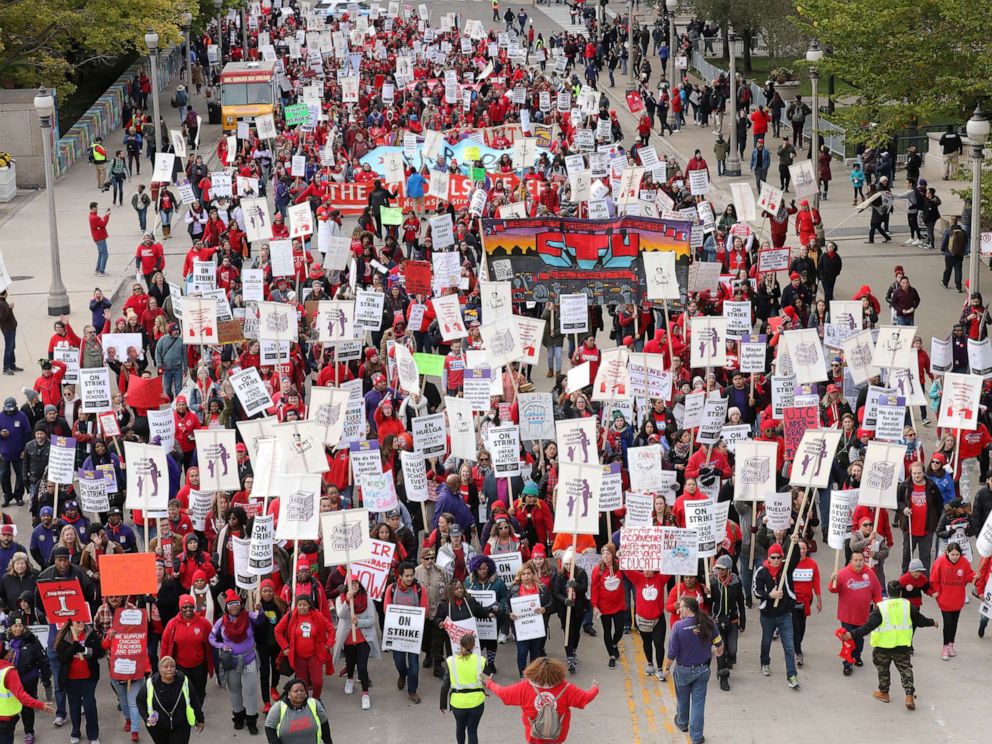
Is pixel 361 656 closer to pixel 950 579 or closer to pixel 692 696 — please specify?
pixel 692 696

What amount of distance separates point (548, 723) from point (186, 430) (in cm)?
818

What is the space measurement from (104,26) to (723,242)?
24.7 metres

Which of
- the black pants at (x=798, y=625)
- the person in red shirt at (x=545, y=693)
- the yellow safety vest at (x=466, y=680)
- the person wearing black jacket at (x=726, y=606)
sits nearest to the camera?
the person in red shirt at (x=545, y=693)

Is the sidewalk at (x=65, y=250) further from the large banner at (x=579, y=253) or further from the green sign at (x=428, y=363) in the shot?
the green sign at (x=428, y=363)

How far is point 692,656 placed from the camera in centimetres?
1433

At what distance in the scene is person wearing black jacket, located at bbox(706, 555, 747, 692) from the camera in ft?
50.4

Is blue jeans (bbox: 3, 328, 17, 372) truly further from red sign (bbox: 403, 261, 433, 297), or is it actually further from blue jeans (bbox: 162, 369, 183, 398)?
red sign (bbox: 403, 261, 433, 297)

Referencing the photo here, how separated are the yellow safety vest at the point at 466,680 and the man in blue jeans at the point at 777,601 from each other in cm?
306

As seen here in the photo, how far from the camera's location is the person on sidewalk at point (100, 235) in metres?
32.1

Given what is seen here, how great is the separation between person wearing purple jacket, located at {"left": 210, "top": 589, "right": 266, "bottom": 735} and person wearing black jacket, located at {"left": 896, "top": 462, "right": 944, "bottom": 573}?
6.73 meters

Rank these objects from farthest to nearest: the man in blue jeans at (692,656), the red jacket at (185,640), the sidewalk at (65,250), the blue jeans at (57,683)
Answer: the sidewalk at (65,250)
the blue jeans at (57,683)
the red jacket at (185,640)
the man in blue jeans at (692,656)

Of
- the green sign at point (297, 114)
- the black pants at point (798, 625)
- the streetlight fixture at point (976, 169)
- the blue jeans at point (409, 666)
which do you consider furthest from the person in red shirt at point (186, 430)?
the green sign at point (297, 114)

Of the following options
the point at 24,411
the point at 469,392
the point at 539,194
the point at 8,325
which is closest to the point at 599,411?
the point at 469,392

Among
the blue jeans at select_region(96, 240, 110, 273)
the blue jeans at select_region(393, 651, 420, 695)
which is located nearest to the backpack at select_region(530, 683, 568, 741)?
the blue jeans at select_region(393, 651, 420, 695)
